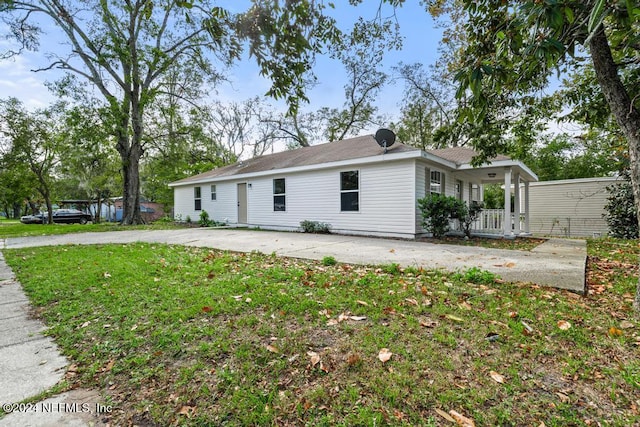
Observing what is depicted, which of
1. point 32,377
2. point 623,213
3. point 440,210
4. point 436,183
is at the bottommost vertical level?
point 32,377

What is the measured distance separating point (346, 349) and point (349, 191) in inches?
323

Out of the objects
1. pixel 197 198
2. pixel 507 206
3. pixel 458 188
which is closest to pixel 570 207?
pixel 458 188

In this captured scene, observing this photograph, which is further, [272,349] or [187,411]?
[272,349]

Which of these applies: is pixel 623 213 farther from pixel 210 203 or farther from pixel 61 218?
pixel 61 218

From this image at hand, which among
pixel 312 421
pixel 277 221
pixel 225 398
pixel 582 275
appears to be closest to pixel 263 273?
pixel 225 398

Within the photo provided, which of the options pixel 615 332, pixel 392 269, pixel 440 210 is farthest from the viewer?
pixel 440 210

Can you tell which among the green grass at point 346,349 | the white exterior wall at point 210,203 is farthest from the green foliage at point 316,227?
the green grass at point 346,349

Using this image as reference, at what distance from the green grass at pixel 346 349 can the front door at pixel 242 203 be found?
10.2 meters

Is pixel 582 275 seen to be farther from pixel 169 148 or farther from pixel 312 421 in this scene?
pixel 169 148

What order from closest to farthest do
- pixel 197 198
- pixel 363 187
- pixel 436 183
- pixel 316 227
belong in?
pixel 363 187 < pixel 436 183 < pixel 316 227 < pixel 197 198

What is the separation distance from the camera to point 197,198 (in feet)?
55.6

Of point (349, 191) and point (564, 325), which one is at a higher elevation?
point (349, 191)

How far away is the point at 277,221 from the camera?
12609mm

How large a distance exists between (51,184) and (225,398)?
37162 mm
